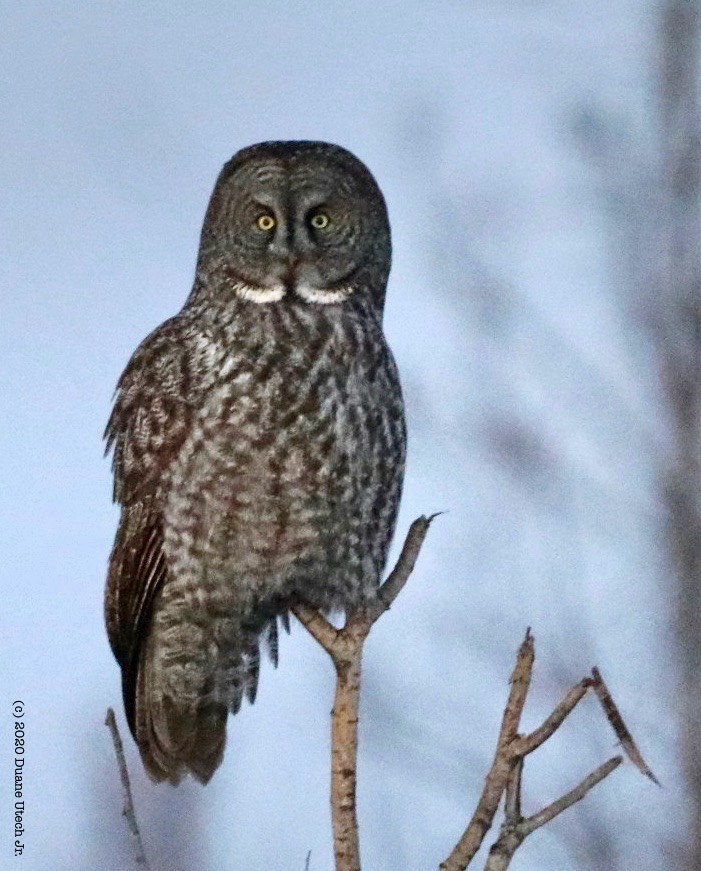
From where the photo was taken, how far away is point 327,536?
12.4 ft

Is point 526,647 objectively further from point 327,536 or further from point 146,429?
point 146,429

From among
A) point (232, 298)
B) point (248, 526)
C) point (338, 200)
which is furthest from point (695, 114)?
point (248, 526)

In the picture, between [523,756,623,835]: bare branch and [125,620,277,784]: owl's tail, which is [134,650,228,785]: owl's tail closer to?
[125,620,277,784]: owl's tail

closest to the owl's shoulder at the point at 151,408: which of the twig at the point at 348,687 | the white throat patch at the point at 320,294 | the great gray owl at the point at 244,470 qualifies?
the great gray owl at the point at 244,470

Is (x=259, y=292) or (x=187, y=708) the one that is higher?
(x=259, y=292)

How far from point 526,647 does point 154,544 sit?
1.61 m

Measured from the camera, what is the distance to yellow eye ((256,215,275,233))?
13.8 ft

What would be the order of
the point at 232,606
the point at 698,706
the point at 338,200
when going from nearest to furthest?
1. the point at 698,706
2. the point at 232,606
3. the point at 338,200

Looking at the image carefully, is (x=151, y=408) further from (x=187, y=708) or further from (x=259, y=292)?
(x=187, y=708)

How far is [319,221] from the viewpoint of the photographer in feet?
13.9

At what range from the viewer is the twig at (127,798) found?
2408 mm

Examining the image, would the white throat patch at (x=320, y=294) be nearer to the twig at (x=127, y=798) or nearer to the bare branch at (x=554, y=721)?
the twig at (x=127, y=798)

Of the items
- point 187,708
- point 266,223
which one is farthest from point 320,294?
point 187,708

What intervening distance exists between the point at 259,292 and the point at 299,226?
0.87ft
